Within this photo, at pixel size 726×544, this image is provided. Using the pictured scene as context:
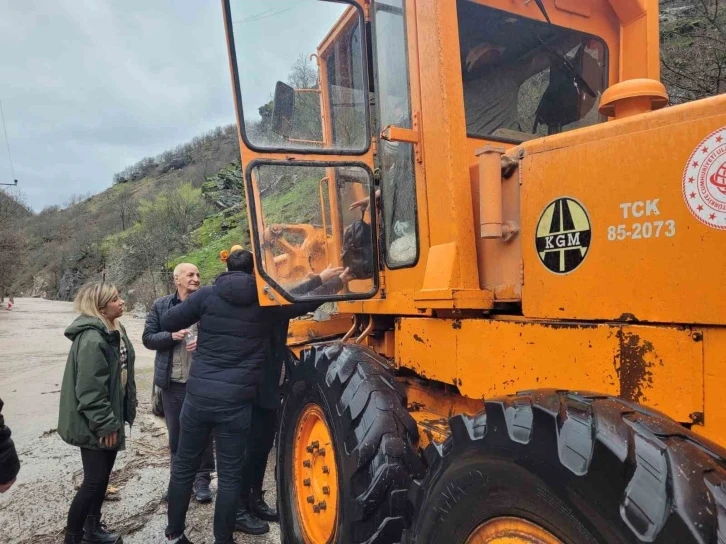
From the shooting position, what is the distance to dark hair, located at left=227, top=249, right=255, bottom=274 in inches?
124

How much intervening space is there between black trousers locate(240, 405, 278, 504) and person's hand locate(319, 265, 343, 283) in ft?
4.13

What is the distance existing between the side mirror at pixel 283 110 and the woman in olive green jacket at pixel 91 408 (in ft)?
5.18

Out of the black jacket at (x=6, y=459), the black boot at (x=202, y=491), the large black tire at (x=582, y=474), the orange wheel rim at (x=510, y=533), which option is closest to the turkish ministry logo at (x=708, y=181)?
the large black tire at (x=582, y=474)

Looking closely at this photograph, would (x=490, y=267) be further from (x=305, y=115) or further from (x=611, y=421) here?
(x=305, y=115)

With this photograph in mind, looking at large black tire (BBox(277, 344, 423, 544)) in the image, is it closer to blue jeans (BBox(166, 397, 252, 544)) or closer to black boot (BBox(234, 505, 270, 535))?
blue jeans (BBox(166, 397, 252, 544))

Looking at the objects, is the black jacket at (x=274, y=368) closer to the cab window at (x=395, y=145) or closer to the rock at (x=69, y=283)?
the cab window at (x=395, y=145)

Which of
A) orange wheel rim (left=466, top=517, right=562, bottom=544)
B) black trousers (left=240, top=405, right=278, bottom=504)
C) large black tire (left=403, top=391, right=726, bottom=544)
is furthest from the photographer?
black trousers (left=240, top=405, right=278, bottom=504)

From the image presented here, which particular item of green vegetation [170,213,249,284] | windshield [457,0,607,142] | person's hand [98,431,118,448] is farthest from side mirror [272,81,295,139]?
green vegetation [170,213,249,284]

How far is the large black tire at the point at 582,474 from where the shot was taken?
1.15m

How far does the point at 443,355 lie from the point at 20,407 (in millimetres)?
6925

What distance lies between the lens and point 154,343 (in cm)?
386

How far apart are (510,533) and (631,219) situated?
1008mm

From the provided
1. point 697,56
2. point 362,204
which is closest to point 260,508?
point 362,204

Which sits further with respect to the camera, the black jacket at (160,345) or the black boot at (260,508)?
the black jacket at (160,345)
